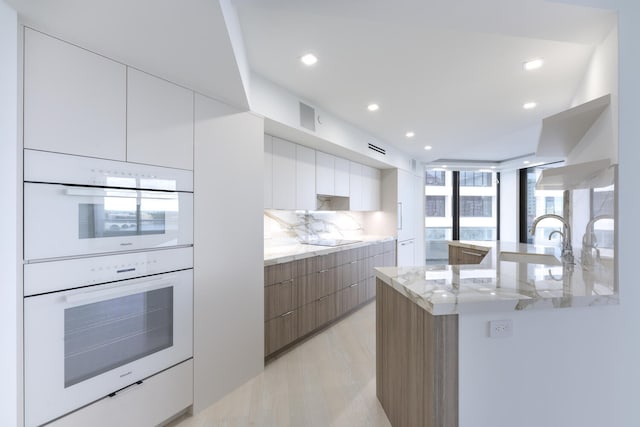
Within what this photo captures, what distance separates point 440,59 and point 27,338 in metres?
2.89

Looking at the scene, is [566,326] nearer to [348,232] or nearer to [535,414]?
[535,414]

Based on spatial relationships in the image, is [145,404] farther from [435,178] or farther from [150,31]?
[435,178]

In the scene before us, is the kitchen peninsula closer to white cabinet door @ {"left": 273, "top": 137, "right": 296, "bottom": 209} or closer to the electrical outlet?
the electrical outlet

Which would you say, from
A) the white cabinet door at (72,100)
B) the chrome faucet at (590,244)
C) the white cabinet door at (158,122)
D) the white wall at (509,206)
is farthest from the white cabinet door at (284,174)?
the white wall at (509,206)

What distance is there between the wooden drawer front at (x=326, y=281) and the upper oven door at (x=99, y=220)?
65.8 inches

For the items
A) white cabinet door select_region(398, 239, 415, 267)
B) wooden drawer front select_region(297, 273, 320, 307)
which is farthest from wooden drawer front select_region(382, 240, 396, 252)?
wooden drawer front select_region(297, 273, 320, 307)

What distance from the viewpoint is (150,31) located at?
4.46 feet

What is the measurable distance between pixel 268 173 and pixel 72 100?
1753mm

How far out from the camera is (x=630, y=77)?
147 cm

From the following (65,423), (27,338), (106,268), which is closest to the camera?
(27,338)

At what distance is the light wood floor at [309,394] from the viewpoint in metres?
1.93

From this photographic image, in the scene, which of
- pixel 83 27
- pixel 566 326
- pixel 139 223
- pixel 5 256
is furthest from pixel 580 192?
pixel 5 256

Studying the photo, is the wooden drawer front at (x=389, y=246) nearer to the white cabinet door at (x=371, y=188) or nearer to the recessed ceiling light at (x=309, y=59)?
the white cabinet door at (x=371, y=188)

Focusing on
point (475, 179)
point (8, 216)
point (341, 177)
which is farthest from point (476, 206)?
point (8, 216)
